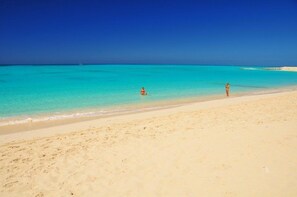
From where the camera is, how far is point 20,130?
9.16m

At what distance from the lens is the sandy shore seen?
14.3 ft

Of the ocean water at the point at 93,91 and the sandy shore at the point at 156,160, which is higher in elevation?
the ocean water at the point at 93,91

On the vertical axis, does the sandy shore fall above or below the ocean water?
below

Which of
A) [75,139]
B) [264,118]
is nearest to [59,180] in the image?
[75,139]

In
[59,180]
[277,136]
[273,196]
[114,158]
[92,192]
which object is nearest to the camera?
[273,196]

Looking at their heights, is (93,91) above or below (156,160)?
above

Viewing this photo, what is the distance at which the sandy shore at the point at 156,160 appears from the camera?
14.3ft

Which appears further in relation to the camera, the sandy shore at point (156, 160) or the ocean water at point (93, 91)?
the ocean water at point (93, 91)

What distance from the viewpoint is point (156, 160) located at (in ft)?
18.1

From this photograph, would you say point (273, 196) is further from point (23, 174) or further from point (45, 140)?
point (45, 140)

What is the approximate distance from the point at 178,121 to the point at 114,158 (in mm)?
4137

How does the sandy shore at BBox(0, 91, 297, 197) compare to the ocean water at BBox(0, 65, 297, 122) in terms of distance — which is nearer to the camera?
the sandy shore at BBox(0, 91, 297, 197)

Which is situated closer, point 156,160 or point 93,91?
point 156,160

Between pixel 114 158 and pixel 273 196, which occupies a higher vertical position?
pixel 114 158
